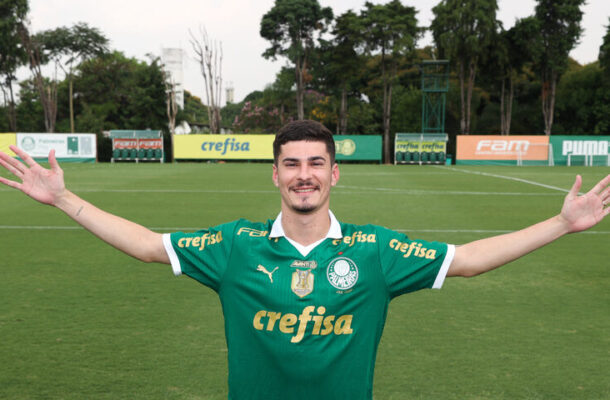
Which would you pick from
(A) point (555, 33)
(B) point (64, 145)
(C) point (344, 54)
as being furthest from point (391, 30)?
(B) point (64, 145)

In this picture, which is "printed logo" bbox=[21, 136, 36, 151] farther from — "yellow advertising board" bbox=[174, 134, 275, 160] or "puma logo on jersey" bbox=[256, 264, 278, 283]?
"puma logo on jersey" bbox=[256, 264, 278, 283]

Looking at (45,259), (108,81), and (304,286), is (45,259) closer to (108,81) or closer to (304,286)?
(304,286)

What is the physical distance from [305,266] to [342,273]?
0.51 feet

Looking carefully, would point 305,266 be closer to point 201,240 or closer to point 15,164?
point 201,240

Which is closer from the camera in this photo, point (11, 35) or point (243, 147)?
point (243, 147)

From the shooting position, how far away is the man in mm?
2500

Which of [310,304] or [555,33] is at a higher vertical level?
[555,33]

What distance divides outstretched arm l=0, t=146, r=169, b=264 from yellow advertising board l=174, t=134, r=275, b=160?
3587 cm

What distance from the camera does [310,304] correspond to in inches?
98.4

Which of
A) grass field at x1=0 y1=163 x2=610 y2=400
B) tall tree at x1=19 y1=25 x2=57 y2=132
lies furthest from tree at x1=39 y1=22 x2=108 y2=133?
grass field at x1=0 y1=163 x2=610 y2=400

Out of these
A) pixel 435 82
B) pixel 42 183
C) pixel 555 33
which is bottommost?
pixel 42 183

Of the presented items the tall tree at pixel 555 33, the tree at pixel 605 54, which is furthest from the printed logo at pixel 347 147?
the tree at pixel 605 54

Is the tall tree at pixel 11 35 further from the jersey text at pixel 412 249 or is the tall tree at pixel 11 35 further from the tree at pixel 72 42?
the jersey text at pixel 412 249

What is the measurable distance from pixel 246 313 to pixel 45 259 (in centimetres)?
659
